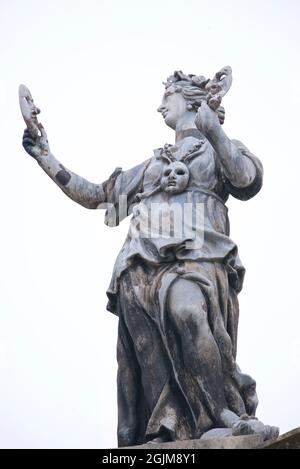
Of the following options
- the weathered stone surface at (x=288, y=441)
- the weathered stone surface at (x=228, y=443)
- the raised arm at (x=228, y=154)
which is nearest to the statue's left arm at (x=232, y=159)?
the raised arm at (x=228, y=154)

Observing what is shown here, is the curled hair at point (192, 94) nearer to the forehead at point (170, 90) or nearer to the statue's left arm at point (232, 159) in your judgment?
the forehead at point (170, 90)

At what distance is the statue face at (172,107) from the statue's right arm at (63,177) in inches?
33.1

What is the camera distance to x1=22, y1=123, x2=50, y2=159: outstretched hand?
13984 millimetres

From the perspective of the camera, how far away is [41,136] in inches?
552

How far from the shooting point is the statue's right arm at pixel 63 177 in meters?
13.9

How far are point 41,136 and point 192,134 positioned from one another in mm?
1370

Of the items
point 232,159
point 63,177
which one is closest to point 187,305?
point 232,159

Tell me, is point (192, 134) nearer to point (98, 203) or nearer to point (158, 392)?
point (98, 203)

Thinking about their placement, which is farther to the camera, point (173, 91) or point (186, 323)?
point (173, 91)

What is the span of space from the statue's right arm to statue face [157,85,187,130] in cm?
84

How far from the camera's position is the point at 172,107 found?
13.9 m

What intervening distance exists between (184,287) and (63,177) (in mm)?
1914

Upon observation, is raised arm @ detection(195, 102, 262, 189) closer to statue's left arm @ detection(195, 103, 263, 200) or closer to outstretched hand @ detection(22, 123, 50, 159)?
statue's left arm @ detection(195, 103, 263, 200)
